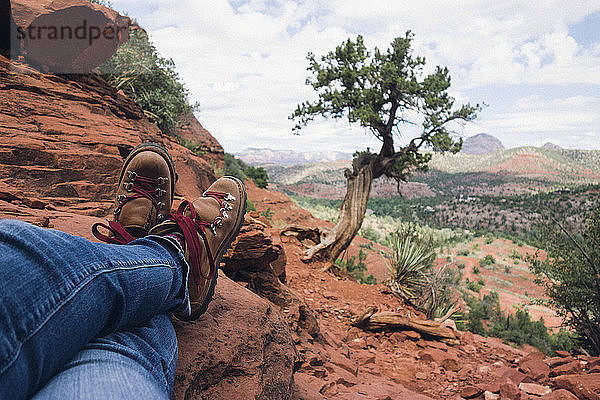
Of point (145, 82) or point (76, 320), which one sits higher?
point (145, 82)

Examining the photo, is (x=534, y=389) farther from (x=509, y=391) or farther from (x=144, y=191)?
(x=144, y=191)

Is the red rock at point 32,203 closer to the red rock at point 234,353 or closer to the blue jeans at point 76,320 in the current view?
the red rock at point 234,353

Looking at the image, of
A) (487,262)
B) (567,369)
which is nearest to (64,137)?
(567,369)

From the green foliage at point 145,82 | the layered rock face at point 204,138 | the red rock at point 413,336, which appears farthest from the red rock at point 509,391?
the layered rock face at point 204,138

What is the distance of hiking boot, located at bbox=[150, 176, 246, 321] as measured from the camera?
1.66 meters

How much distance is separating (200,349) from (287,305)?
1737 mm

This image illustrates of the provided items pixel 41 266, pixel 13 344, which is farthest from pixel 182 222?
pixel 13 344

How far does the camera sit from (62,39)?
590 cm

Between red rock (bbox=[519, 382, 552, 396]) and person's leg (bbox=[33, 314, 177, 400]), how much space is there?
9.68ft

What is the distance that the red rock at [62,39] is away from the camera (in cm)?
542

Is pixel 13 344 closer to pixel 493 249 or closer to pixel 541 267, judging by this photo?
pixel 541 267

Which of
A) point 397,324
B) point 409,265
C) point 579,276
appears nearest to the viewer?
point 397,324

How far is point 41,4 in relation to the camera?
609 centimetres

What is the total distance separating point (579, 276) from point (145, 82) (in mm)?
10794
